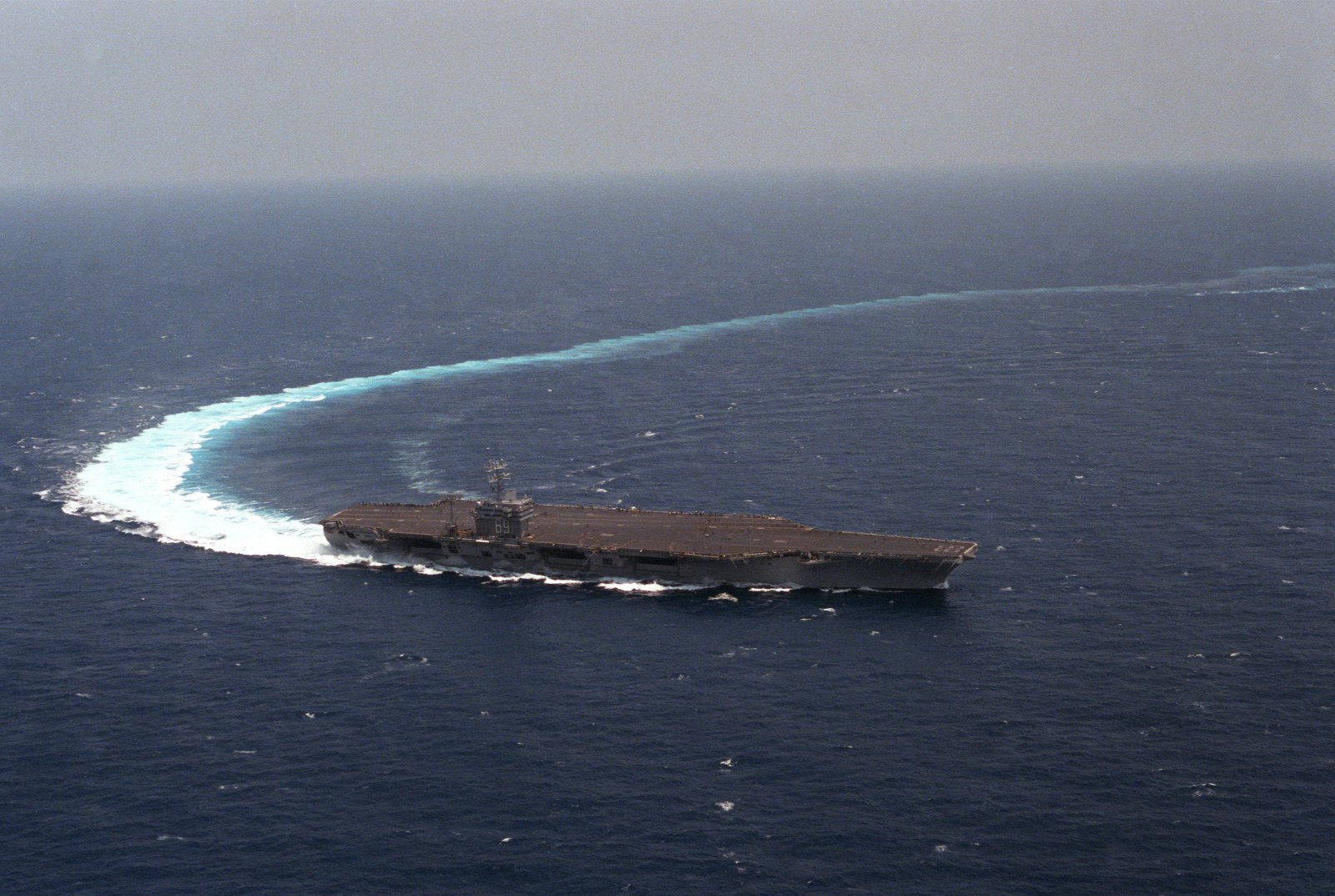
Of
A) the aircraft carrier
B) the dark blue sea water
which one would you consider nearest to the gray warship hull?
the aircraft carrier

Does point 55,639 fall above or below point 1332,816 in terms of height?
above

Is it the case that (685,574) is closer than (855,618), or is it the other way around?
(855,618)

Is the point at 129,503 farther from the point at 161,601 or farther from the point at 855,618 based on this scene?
the point at 855,618

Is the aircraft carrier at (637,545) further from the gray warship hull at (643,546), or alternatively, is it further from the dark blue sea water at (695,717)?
the dark blue sea water at (695,717)

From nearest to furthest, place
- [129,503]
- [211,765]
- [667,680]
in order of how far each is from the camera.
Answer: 1. [211,765]
2. [667,680]
3. [129,503]

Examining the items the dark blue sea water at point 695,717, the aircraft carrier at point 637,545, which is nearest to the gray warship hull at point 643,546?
the aircraft carrier at point 637,545

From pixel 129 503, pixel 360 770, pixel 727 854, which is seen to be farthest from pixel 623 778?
pixel 129 503
